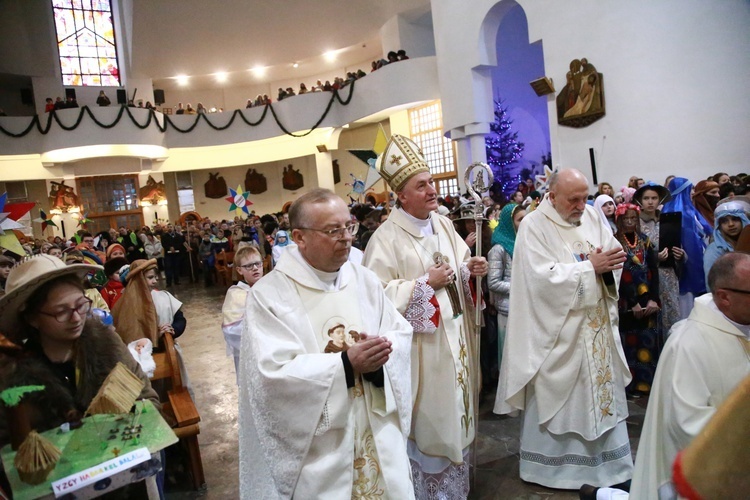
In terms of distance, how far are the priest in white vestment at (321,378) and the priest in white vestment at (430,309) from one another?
677mm

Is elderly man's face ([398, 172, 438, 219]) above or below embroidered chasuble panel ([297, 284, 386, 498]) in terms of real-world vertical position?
above

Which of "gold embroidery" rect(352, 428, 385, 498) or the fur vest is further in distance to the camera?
"gold embroidery" rect(352, 428, 385, 498)

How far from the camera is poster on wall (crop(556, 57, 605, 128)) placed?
1008cm

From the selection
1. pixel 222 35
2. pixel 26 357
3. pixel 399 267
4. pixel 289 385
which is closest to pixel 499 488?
pixel 399 267

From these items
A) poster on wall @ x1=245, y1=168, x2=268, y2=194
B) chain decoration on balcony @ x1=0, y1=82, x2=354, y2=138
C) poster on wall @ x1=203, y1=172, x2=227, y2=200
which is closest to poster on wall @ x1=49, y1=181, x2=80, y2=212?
chain decoration on balcony @ x1=0, y1=82, x2=354, y2=138

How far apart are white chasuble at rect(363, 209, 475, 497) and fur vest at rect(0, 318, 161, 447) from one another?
4.84 feet

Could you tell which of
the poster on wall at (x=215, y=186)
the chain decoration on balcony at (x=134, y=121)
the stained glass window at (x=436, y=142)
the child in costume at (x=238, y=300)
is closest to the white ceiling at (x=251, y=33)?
the chain decoration on balcony at (x=134, y=121)

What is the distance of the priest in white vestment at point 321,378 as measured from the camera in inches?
82.6

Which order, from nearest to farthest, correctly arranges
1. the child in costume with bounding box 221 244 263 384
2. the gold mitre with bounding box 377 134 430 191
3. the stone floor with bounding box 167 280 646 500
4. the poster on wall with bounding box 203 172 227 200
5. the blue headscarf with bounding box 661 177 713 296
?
1. the gold mitre with bounding box 377 134 430 191
2. the stone floor with bounding box 167 280 646 500
3. the child in costume with bounding box 221 244 263 384
4. the blue headscarf with bounding box 661 177 713 296
5. the poster on wall with bounding box 203 172 227 200

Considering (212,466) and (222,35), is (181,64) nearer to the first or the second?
(222,35)

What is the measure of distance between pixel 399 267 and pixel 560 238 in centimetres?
112

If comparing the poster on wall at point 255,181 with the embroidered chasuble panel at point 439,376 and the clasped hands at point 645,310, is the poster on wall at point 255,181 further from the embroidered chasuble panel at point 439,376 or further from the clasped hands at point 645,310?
the embroidered chasuble panel at point 439,376

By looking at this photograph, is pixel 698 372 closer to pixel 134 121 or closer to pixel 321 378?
pixel 321 378

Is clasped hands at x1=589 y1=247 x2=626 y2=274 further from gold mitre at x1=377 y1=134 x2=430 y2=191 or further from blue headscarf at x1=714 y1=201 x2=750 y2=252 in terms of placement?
blue headscarf at x1=714 y1=201 x2=750 y2=252
